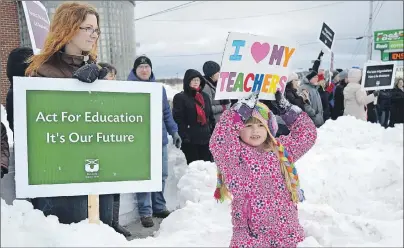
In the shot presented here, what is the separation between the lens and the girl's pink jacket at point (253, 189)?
2.37 meters

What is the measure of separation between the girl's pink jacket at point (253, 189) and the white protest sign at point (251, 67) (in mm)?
544

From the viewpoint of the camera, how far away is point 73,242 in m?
1.79

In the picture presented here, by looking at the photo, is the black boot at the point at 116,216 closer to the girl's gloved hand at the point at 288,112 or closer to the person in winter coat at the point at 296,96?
the girl's gloved hand at the point at 288,112

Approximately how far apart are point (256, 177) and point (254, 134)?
25 centimetres

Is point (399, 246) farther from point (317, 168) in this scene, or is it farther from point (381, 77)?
point (381, 77)

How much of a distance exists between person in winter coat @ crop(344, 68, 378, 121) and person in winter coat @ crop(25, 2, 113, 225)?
6605 millimetres

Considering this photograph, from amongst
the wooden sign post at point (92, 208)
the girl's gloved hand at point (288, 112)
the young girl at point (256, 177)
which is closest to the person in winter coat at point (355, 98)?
the girl's gloved hand at point (288, 112)

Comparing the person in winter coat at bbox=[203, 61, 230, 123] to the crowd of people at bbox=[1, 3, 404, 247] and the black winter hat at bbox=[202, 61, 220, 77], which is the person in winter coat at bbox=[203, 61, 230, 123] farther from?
the crowd of people at bbox=[1, 3, 404, 247]

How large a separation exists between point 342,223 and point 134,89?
5.71 ft

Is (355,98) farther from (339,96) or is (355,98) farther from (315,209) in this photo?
(315,209)

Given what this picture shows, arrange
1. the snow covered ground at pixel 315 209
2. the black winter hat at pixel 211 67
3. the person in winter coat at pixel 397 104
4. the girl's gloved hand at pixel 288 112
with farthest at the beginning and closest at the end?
1. the person in winter coat at pixel 397 104
2. the black winter hat at pixel 211 67
3. the girl's gloved hand at pixel 288 112
4. the snow covered ground at pixel 315 209

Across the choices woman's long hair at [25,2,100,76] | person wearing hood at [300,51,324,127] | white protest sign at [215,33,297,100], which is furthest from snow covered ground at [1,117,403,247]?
white protest sign at [215,33,297,100]

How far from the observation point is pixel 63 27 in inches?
86.3

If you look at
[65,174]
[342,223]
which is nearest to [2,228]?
[65,174]
